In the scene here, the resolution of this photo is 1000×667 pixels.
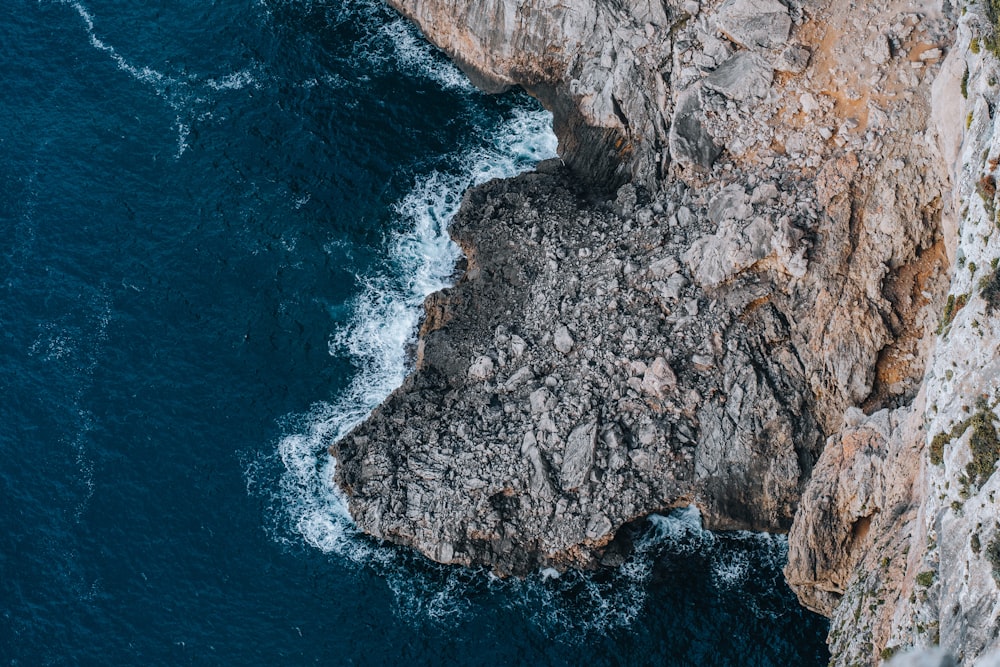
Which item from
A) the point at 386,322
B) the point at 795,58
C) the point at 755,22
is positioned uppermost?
the point at 755,22

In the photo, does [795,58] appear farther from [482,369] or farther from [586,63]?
[482,369]

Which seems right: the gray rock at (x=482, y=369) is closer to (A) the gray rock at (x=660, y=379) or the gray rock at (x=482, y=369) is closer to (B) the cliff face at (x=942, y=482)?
(A) the gray rock at (x=660, y=379)

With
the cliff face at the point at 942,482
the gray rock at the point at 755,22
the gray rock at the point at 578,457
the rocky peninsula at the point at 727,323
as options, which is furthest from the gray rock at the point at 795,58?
the gray rock at the point at 578,457

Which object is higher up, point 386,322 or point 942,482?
point 386,322

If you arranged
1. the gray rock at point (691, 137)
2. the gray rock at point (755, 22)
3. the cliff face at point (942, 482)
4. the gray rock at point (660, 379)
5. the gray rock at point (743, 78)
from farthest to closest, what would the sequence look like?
the gray rock at point (691, 137)
the gray rock at point (755, 22)
the gray rock at point (743, 78)
the gray rock at point (660, 379)
the cliff face at point (942, 482)

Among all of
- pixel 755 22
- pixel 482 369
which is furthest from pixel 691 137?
pixel 482 369

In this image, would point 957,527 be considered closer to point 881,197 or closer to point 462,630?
point 881,197
